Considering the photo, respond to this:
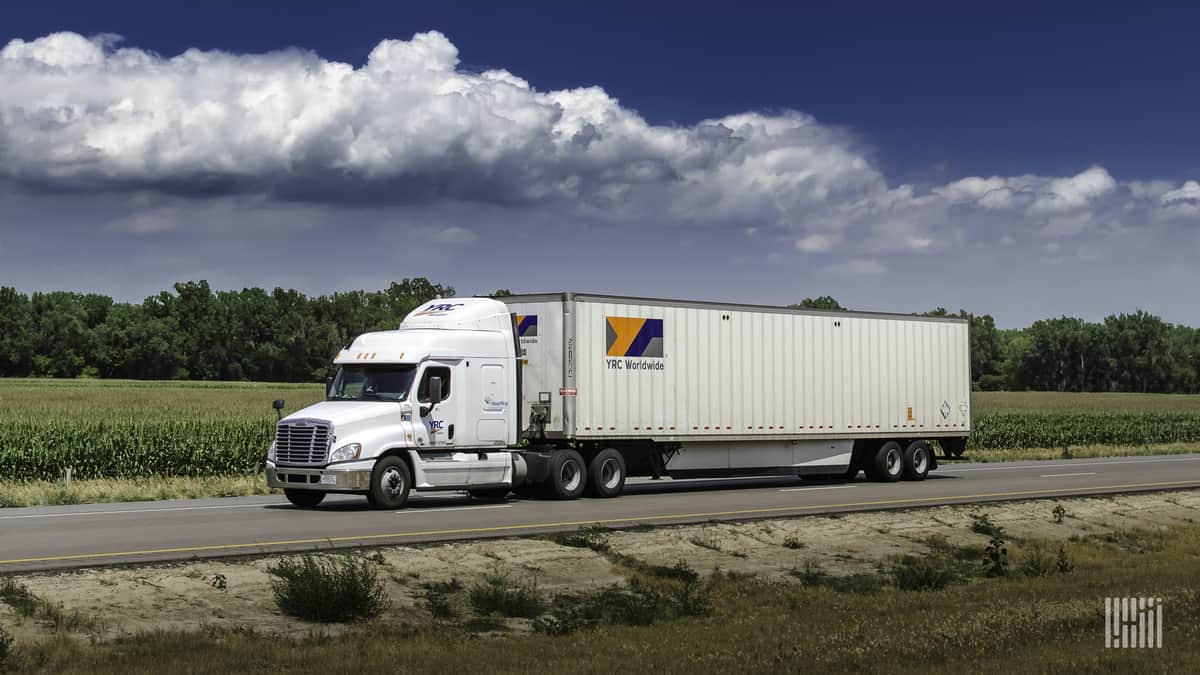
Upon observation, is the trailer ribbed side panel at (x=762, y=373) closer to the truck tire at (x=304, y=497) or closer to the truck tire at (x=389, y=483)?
the truck tire at (x=389, y=483)

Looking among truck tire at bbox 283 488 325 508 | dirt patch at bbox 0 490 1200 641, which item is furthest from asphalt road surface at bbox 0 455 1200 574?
dirt patch at bbox 0 490 1200 641

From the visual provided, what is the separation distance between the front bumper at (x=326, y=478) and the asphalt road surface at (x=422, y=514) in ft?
1.41

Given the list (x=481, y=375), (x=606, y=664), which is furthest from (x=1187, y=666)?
(x=481, y=375)

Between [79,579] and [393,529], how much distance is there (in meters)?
6.02

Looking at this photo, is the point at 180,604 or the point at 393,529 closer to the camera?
the point at 180,604

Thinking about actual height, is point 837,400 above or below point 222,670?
above

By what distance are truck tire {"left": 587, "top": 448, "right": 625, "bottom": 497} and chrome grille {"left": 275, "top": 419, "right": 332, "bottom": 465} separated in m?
5.59

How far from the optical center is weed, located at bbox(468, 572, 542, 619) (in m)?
13.7

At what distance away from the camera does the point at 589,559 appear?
55.8ft

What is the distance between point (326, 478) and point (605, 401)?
600cm

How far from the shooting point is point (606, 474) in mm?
26234

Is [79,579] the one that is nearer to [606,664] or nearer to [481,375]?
[606,664]

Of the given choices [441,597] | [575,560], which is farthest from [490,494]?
[441,597]

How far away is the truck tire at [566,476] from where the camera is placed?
25.4 meters
